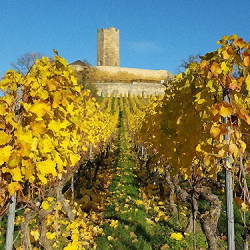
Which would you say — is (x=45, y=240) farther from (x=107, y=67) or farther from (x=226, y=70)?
(x=107, y=67)

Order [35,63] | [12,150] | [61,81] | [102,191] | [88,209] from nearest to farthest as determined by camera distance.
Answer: [12,150] → [61,81] → [35,63] → [88,209] → [102,191]

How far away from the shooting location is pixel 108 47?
71812 millimetres

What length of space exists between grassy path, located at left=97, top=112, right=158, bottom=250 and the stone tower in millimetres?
64948

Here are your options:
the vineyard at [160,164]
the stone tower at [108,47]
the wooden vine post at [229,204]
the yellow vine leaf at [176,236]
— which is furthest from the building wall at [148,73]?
the wooden vine post at [229,204]

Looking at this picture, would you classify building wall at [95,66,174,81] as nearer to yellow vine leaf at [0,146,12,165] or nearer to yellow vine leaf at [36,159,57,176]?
yellow vine leaf at [36,159,57,176]

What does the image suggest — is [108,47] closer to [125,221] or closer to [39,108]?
[125,221]

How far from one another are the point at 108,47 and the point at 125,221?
6903 centimetres

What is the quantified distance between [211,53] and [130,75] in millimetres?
77051

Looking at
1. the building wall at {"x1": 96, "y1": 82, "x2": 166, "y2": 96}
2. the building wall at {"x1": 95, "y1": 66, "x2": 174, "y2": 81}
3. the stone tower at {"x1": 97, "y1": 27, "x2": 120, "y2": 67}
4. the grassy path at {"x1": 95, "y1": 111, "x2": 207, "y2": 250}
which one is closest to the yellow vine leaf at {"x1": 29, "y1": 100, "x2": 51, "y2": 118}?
the grassy path at {"x1": 95, "y1": 111, "x2": 207, "y2": 250}

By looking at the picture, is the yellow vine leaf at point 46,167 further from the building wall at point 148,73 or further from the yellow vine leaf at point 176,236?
the building wall at point 148,73

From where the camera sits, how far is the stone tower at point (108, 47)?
71.0 meters

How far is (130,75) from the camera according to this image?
78.5 m

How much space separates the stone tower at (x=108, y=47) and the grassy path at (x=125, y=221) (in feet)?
213

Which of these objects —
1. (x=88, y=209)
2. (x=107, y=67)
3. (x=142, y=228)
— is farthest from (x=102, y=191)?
(x=107, y=67)
